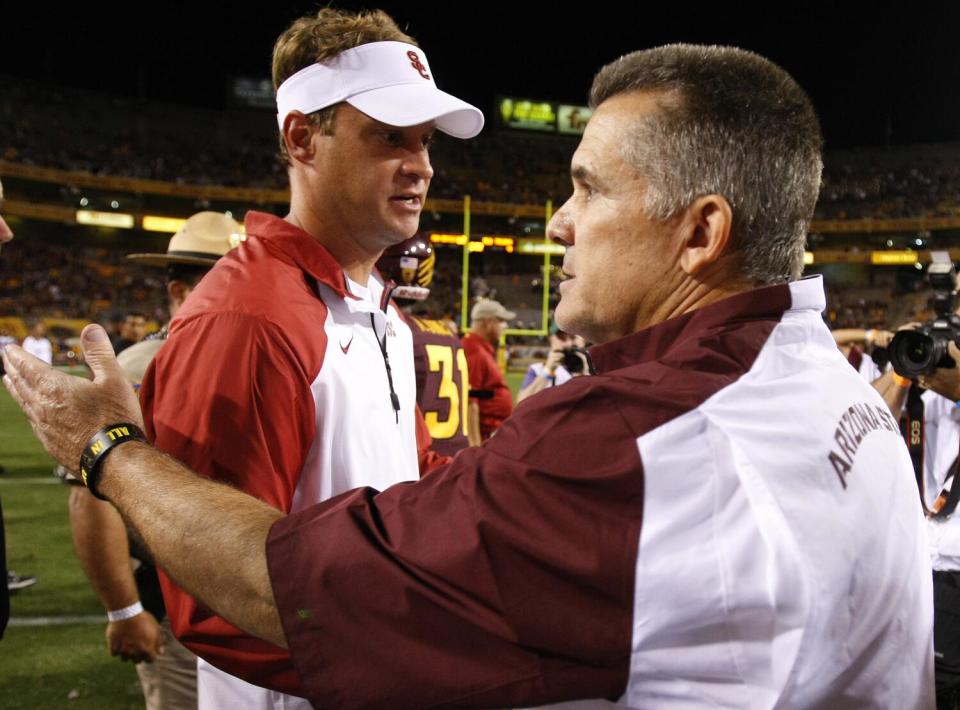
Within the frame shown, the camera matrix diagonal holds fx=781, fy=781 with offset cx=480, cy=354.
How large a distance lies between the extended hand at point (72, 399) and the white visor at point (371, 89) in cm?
95

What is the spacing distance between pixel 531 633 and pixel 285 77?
1.79 m

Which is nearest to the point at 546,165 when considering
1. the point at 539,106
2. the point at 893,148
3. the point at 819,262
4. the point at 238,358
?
the point at 539,106

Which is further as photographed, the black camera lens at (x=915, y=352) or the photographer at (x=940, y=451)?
the black camera lens at (x=915, y=352)

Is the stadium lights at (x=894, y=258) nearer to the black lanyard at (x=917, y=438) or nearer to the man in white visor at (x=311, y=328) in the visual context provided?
the black lanyard at (x=917, y=438)

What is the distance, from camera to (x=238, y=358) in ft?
5.28

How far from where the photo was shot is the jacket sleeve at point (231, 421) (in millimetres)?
1492

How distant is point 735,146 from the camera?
50.4 inches

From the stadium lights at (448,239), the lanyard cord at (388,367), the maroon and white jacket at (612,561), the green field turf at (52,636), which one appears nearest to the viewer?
the maroon and white jacket at (612,561)

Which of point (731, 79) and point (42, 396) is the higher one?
point (731, 79)

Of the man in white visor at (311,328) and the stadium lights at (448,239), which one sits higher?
the stadium lights at (448,239)

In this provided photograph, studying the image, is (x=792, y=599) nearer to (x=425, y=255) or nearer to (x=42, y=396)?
(x=42, y=396)

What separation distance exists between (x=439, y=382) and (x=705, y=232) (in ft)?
10.9

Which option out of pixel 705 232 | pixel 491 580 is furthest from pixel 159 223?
pixel 491 580

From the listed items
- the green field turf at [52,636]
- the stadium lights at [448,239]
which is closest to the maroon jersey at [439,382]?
the green field turf at [52,636]
